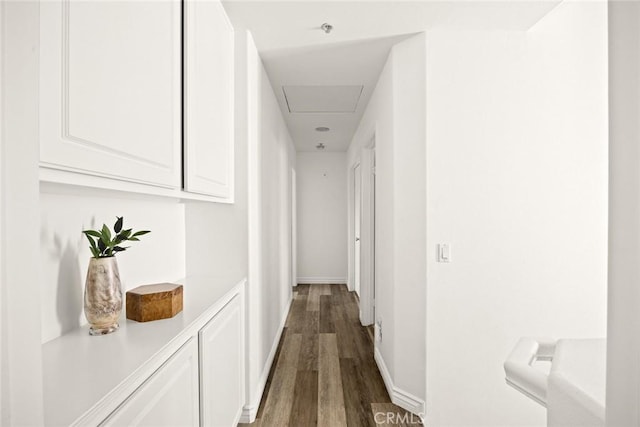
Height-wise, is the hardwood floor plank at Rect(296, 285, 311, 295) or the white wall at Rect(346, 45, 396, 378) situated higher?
the white wall at Rect(346, 45, 396, 378)

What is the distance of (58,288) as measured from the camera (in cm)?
105

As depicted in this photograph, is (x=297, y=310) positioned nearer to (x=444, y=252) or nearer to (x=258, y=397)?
(x=258, y=397)

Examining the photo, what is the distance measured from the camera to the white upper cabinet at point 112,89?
2.30 ft

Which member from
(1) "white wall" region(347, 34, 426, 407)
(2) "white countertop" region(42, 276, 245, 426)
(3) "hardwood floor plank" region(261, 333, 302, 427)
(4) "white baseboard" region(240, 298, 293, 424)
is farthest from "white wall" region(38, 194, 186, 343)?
(1) "white wall" region(347, 34, 426, 407)

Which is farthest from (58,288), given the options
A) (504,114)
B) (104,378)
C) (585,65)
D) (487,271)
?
(585,65)

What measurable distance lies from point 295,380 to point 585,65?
9.17ft

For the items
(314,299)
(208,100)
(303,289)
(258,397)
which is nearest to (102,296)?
(208,100)

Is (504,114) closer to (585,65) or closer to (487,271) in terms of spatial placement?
(585,65)

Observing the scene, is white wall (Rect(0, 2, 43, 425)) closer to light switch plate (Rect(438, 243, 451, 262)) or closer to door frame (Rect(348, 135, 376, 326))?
light switch plate (Rect(438, 243, 451, 262))

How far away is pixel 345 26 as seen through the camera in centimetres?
210

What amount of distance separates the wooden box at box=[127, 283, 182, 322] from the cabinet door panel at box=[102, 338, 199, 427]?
137mm

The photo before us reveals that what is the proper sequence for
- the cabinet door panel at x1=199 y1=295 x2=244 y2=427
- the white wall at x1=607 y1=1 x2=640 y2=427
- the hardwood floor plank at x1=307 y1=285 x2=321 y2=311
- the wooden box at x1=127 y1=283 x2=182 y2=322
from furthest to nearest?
the hardwood floor plank at x1=307 y1=285 x2=321 y2=311
the cabinet door panel at x1=199 y1=295 x2=244 y2=427
the wooden box at x1=127 y1=283 x2=182 y2=322
the white wall at x1=607 y1=1 x2=640 y2=427

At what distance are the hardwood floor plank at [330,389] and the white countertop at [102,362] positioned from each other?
127 cm

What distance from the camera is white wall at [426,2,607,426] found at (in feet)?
6.98
